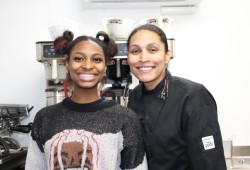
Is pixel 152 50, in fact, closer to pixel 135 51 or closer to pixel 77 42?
pixel 135 51

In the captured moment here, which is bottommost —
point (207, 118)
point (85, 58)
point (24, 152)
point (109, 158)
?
point (24, 152)

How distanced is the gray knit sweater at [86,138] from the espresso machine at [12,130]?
0.69 meters

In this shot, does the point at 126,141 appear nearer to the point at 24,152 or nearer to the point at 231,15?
the point at 24,152

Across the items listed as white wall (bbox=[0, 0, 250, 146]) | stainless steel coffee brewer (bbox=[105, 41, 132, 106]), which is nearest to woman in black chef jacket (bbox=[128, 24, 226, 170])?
stainless steel coffee brewer (bbox=[105, 41, 132, 106])

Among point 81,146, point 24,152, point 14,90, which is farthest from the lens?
point 14,90

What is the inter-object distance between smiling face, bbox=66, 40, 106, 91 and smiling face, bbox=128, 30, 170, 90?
15 centimetres

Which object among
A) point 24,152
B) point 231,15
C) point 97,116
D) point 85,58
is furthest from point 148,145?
point 231,15

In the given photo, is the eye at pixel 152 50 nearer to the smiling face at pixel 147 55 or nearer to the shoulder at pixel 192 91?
the smiling face at pixel 147 55

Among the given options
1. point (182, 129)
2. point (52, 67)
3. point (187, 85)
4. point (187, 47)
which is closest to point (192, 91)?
point (187, 85)

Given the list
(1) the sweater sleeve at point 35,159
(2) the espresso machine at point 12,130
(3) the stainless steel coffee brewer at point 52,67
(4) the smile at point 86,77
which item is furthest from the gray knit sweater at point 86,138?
(2) the espresso machine at point 12,130

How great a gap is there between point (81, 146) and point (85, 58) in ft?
1.15

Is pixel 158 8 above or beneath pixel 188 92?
above

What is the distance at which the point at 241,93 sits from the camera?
2.30 metres

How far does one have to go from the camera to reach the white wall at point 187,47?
2.29 metres
